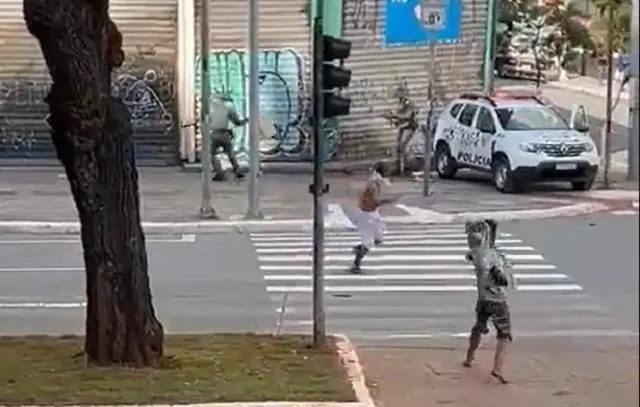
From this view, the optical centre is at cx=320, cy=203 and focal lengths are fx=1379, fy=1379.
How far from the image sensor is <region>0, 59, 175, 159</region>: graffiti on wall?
27.4 metres

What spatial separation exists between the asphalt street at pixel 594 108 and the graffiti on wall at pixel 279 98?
7814 mm

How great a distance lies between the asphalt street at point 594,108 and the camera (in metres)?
36.4

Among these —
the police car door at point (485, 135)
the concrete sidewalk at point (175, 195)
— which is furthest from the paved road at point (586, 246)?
the police car door at point (485, 135)

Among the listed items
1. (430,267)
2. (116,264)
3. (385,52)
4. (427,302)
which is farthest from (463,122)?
(116,264)

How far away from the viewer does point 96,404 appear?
29.9 feet

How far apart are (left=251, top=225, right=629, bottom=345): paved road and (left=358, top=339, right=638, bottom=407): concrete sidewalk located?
669mm

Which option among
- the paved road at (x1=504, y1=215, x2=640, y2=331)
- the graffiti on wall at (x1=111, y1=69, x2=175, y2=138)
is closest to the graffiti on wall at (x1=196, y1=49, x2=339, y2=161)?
the graffiti on wall at (x1=111, y1=69, x2=175, y2=138)

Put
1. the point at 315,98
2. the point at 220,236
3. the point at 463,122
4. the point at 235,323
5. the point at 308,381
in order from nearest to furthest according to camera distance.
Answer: the point at 308,381 → the point at 315,98 → the point at 235,323 → the point at 220,236 → the point at 463,122

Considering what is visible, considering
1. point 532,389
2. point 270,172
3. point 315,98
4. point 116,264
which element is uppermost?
point 315,98

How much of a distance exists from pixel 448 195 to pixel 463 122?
291cm

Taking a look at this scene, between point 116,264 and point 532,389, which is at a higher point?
point 116,264

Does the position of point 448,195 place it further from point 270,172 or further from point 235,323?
point 235,323

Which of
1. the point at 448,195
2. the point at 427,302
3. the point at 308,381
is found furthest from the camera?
the point at 448,195

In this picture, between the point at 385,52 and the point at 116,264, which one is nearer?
the point at 116,264
